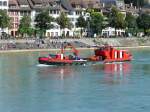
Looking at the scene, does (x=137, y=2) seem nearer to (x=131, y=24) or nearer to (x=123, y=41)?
(x=131, y=24)

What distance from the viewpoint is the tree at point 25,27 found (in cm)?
11550

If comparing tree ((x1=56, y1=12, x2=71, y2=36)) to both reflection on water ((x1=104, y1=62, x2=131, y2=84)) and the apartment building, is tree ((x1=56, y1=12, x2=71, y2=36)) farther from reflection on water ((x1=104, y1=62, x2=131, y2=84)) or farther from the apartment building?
reflection on water ((x1=104, y1=62, x2=131, y2=84))

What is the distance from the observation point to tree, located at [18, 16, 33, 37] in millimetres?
115500

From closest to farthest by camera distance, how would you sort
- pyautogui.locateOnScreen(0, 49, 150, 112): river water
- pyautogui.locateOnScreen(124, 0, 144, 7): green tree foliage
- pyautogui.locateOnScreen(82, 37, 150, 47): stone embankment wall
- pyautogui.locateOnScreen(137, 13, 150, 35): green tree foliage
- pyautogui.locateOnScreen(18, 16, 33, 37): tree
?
pyautogui.locateOnScreen(0, 49, 150, 112): river water, pyautogui.locateOnScreen(18, 16, 33, 37): tree, pyautogui.locateOnScreen(82, 37, 150, 47): stone embankment wall, pyautogui.locateOnScreen(137, 13, 150, 35): green tree foliage, pyautogui.locateOnScreen(124, 0, 144, 7): green tree foliage

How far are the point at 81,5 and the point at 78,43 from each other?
28585 millimetres

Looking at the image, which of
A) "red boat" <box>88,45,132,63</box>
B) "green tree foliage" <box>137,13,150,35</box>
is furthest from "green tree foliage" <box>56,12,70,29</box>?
"red boat" <box>88,45,132,63</box>

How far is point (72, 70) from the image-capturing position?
6369 centimetres

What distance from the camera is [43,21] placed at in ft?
388

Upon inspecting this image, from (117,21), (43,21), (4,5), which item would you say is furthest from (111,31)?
(4,5)

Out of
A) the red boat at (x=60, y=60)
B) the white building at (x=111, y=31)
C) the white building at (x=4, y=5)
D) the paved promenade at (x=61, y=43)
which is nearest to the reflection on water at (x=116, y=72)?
the red boat at (x=60, y=60)

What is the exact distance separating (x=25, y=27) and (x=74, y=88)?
68.7m

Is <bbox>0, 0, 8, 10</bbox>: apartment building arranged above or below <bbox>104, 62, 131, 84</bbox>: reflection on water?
above

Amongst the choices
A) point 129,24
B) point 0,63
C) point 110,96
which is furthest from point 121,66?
point 129,24

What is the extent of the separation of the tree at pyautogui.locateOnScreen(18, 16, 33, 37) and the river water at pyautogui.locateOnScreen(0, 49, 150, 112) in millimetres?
47872
